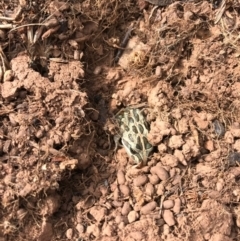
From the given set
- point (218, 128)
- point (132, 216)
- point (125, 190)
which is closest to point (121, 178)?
point (125, 190)

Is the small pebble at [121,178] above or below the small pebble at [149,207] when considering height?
above

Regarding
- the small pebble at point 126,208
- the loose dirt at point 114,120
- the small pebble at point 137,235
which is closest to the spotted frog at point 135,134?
the loose dirt at point 114,120

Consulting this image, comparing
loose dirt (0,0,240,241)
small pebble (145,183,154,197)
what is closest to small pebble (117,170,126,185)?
loose dirt (0,0,240,241)

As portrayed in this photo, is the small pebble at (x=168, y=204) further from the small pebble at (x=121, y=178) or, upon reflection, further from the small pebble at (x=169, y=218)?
the small pebble at (x=121, y=178)

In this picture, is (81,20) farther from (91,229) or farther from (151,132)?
(91,229)

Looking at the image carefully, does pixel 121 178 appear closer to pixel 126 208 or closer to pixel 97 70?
pixel 126 208

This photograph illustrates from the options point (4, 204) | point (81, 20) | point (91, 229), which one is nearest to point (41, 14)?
point (81, 20)

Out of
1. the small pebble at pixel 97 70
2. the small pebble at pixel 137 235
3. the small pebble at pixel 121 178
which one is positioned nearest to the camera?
the small pebble at pixel 137 235
